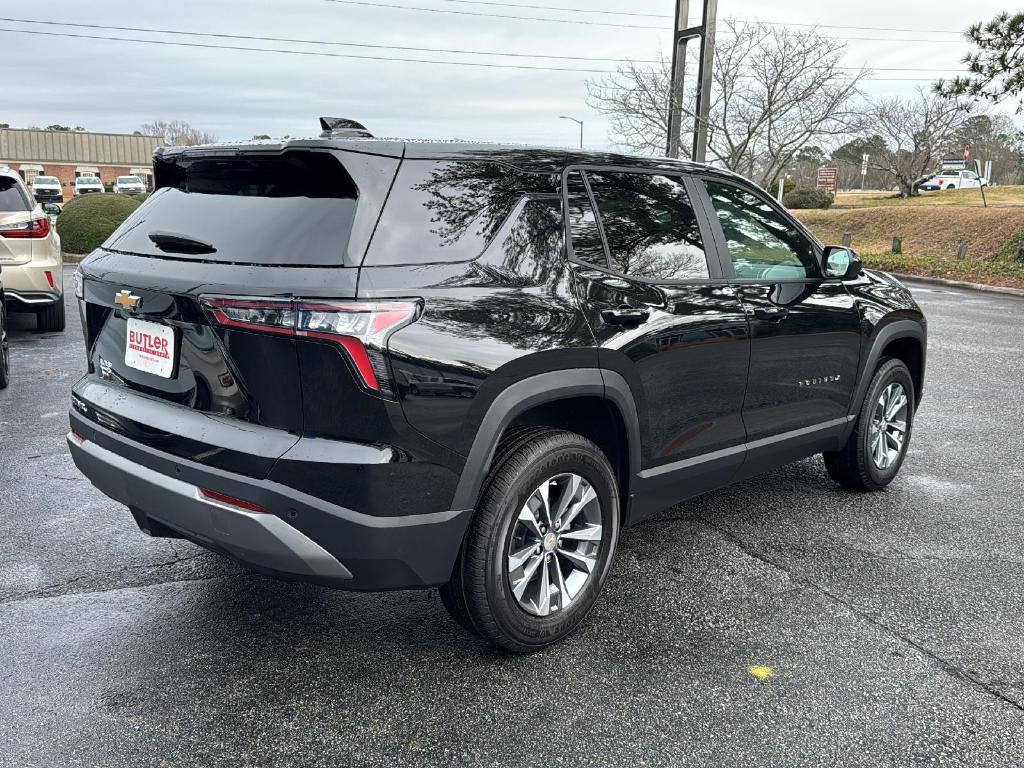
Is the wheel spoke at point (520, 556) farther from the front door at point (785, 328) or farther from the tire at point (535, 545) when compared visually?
the front door at point (785, 328)

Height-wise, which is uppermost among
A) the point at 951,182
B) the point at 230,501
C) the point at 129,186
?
the point at 951,182

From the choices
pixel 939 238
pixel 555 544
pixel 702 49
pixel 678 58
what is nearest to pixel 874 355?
pixel 555 544

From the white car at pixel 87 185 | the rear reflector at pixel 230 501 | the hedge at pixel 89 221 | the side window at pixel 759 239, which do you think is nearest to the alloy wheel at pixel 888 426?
the side window at pixel 759 239

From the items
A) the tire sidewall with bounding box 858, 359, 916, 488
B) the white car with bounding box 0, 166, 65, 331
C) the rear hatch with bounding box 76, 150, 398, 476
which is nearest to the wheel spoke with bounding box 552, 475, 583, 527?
the rear hatch with bounding box 76, 150, 398, 476

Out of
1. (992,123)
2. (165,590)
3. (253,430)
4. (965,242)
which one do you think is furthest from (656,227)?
(992,123)

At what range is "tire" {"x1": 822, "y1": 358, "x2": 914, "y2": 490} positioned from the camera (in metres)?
4.71

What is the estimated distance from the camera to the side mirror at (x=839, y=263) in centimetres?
431

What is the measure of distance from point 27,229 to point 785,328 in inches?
308

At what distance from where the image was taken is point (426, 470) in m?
2.63

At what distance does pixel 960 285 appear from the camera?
61.7 feet

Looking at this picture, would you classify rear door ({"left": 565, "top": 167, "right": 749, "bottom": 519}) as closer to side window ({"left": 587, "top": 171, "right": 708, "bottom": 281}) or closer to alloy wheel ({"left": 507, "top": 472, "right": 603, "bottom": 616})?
side window ({"left": 587, "top": 171, "right": 708, "bottom": 281})

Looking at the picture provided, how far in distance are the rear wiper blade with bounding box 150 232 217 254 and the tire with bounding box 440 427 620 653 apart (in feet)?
3.87

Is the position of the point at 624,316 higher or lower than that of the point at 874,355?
higher

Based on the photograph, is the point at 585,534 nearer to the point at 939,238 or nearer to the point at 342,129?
the point at 342,129
